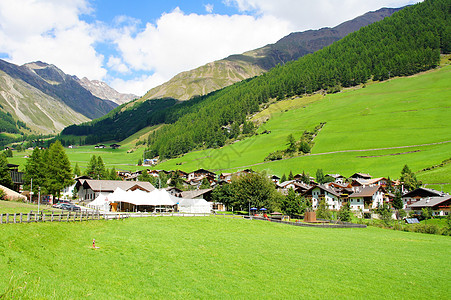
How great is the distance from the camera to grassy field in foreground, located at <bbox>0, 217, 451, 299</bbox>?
15.9 m

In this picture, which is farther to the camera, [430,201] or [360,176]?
[360,176]

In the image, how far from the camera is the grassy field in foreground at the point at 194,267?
15.9 metres

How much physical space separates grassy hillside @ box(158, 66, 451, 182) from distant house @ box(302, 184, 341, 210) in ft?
76.7

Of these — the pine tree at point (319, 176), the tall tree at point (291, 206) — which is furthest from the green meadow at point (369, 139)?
the tall tree at point (291, 206)

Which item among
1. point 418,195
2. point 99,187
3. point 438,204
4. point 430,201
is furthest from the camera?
point 418,195

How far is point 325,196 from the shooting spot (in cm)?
9556

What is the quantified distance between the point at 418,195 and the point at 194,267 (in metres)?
82.8

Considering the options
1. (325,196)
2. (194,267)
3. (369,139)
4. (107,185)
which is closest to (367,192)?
(325,196)

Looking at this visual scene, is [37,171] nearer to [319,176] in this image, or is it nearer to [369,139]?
[319,176]

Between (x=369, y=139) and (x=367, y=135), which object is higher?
(x=367, y=135)

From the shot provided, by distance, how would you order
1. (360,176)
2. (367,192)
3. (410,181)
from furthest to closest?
1. (360,176)
2. (410,181)
3. (367,192)

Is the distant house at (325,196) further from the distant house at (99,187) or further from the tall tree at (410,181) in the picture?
the distant house at (99,187)

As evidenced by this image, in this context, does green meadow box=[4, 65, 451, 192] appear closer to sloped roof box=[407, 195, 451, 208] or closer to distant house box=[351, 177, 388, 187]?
distant house box=[351, 177, 388, 187]

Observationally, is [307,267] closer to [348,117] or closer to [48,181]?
[48,181]
